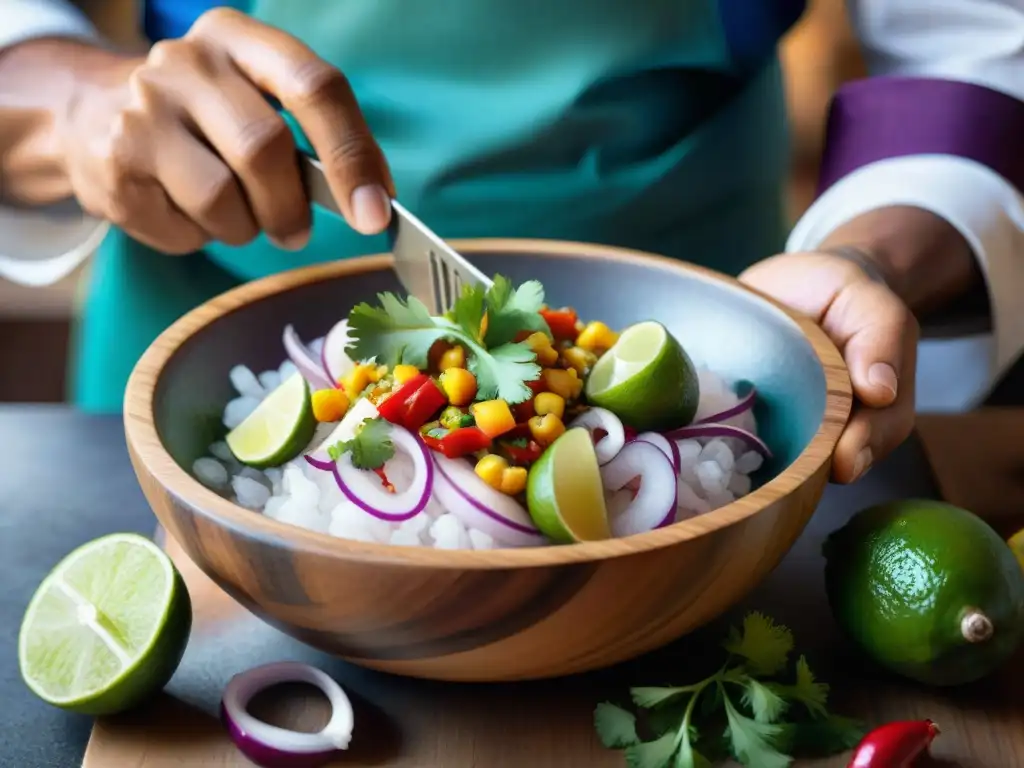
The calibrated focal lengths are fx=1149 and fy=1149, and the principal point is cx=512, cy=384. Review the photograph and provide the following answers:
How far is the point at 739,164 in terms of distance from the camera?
6.36 ft

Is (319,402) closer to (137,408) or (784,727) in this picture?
(137,408)

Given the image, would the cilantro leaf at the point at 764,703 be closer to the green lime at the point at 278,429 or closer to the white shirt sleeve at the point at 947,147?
the green lime at the point at 278,429

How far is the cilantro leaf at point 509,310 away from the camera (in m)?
1.18

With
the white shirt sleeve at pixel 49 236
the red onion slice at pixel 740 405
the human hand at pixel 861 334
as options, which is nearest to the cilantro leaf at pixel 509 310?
the red onion slice at pixel 740 405

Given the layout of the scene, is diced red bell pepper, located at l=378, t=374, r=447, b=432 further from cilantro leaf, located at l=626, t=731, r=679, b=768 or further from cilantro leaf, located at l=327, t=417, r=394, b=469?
cilantro leaf, located at l=626, t=731, r=679, b=768

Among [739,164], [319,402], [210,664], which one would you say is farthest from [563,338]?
[739,164]

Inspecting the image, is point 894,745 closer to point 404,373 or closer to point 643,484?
point 643,484

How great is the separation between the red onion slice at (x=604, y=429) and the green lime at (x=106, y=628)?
1.35ft

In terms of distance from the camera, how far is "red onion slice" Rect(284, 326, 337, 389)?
1.31 m

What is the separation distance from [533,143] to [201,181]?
23.2 inches

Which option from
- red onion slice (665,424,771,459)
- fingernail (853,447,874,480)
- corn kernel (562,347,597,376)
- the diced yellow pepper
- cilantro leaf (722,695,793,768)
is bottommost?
cilantro leaf (722,695,793,768)

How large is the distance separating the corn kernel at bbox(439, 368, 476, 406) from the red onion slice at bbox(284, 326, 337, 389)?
22 centimetres

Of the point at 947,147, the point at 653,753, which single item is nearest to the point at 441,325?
the point at 653,753

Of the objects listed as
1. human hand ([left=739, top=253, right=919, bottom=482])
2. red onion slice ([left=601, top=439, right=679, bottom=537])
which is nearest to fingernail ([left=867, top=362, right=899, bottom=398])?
human hand ([left=739, top=253, right=919, bottom=482])
